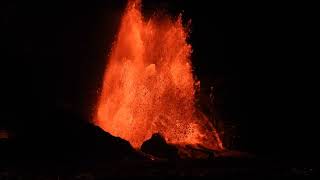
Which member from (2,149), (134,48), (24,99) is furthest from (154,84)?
(2,149)

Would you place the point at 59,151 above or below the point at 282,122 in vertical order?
below

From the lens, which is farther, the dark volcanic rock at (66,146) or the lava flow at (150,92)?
the lava flow at (150,92)

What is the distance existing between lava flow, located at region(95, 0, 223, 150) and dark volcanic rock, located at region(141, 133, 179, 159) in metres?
7.64

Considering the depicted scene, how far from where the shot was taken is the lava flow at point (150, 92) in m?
41.0

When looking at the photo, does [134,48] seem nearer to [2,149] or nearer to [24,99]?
[24,99]

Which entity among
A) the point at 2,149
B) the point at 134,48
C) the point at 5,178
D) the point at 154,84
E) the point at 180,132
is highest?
the point at 134,48

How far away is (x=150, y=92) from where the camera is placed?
4247 centimetres

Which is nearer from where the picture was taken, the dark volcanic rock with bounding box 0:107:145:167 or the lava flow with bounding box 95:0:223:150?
the dark volcanic rock with bounding box 0:107:145:167

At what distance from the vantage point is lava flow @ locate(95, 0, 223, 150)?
41.0 meters

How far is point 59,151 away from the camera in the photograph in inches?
1065

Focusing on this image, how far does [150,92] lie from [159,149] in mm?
11999

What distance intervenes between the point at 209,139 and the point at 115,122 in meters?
8.36

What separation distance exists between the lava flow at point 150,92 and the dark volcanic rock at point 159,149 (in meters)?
7.64

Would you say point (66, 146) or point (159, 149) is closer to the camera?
point (66, 146)
